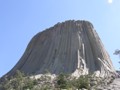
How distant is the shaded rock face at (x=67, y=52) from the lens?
43938mm

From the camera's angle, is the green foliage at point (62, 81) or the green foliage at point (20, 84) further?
the green foliage at point (20, 84)

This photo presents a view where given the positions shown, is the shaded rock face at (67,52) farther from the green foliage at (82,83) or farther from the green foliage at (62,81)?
the green foliage at (82,83)

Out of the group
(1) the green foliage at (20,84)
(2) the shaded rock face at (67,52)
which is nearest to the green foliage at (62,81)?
(1) the green foliage at (20,84)

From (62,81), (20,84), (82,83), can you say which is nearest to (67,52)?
(62,81)

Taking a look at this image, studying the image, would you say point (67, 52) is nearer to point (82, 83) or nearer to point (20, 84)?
point (20, 84)

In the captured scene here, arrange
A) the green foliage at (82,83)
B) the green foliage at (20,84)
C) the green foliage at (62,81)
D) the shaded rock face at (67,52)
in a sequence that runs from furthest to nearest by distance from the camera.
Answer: the shaded rock face at (67,52) < the green foliage at (20,84) < the green foliage at (62,81) < the green foliage at (82,83)

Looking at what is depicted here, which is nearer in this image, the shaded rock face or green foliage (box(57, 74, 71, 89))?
green foliage (box(57, 74, 71, 89))

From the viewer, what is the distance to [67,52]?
4684 cm

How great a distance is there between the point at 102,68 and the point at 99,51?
15.7 ft

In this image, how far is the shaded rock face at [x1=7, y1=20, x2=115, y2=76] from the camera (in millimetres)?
43938

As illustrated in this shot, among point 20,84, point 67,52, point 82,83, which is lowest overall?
point 82,83

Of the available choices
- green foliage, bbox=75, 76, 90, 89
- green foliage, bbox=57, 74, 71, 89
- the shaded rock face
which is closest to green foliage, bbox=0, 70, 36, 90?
green foliage, bbox=57, 74, 71, 89

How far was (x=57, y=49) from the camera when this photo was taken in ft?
157

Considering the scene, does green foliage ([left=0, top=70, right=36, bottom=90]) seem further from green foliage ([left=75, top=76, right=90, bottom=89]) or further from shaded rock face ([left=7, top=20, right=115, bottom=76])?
shaded rock face ([left=7, top=20, right=115, bottom=76])
